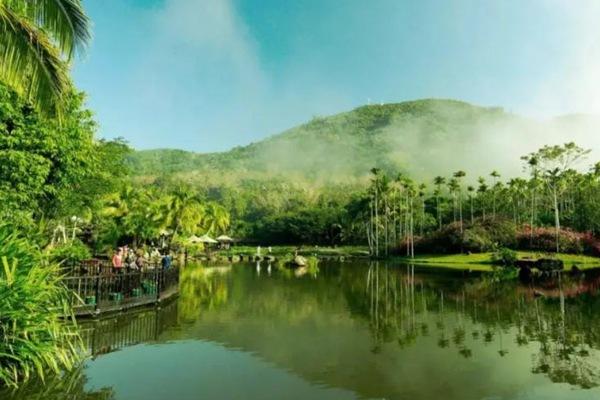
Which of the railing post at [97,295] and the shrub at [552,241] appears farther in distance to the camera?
the shrub at [552,241]

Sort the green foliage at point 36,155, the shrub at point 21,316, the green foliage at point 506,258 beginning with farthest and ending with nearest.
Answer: the green foliage at point 506,258, the green foliage at point 36,155, the shrub at point 21,316

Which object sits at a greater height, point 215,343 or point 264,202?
point 264,202

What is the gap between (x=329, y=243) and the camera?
324 feet

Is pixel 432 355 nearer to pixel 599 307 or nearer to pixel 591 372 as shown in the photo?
pixel 591 372

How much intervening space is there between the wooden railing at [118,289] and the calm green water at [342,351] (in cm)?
61

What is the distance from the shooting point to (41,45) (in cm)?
917

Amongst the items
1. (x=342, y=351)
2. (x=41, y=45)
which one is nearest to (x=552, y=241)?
(x=342, y=351)

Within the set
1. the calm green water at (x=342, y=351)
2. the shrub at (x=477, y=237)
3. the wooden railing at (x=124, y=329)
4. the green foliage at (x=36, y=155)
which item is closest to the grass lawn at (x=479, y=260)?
the shrub at (x=477, y=237)

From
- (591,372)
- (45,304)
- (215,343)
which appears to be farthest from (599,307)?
(45,304)

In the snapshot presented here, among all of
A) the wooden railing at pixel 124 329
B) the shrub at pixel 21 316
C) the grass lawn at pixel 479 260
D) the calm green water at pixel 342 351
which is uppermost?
the shrub at pixel 21 316

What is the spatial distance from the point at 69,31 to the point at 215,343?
855 centimetres

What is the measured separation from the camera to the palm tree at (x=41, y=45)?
8516 mm

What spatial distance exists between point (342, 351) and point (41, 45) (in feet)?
31.9

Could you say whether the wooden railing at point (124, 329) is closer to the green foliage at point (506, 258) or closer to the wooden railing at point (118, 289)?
the wooden railing at point (118, 289)
